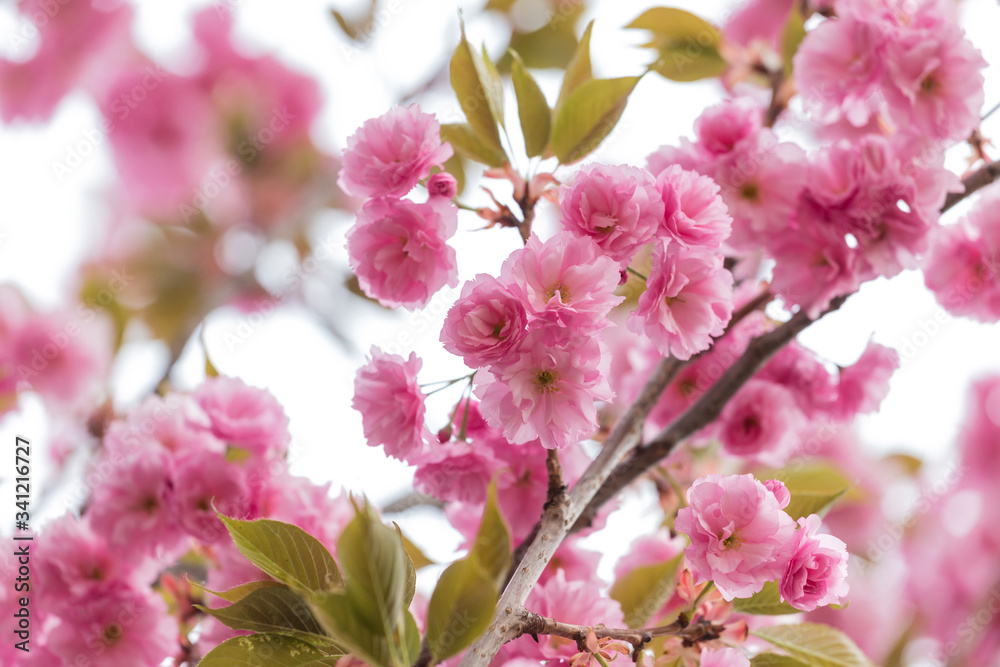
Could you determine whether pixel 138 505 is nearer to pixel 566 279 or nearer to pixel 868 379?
pixel 566 279

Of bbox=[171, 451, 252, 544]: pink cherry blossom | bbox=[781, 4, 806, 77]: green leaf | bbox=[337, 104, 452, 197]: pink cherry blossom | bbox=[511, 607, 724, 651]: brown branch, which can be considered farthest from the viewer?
bbox=[781, 4, 806, 77]: green leaf

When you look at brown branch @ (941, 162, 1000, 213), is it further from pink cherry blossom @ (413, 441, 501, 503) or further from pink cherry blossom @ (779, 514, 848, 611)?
pink cherry blossom @ (413, 441, 501, 503)

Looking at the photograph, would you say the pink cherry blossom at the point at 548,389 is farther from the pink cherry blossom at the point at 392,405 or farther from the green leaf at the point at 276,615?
the green leaf at the point at 276,615

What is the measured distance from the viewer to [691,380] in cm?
113

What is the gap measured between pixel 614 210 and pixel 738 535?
311 millimetres

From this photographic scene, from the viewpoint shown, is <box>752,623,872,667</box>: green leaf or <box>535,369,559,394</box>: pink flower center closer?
<box>535,369,559,394</box>: pink flower center

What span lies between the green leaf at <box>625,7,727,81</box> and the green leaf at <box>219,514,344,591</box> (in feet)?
3.08

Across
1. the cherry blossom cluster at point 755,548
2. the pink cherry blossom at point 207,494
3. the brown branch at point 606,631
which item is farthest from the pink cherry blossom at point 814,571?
the pink cherry blossom at point 207,494

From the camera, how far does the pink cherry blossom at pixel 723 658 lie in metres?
0.70

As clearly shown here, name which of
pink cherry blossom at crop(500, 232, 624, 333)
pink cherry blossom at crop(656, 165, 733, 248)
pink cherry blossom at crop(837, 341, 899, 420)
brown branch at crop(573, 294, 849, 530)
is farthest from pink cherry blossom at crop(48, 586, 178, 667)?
pink cherry blossom at crop(837, 341, 899, 420)

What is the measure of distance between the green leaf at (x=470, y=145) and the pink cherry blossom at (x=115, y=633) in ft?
2.52

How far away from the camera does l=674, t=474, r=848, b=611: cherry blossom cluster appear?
649 millimetres

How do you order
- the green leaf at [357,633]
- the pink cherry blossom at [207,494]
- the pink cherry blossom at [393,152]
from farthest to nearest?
the pink cherry blossom at [207,494] < the pink cherry blossom at [393,152] < the green leaf at [357,633]

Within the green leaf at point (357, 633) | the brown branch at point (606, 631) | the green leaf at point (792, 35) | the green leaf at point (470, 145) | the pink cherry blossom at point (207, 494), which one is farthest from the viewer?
the green leaf at point (792, 35)
